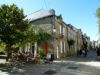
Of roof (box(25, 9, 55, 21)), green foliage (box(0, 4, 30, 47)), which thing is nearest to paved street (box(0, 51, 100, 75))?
green foliage (box(0, 4, 30, 47))

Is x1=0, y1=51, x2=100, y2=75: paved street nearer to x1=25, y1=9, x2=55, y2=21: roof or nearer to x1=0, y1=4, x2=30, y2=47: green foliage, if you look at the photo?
x1=0, y1=4, x2=30, y2=47: green foliage

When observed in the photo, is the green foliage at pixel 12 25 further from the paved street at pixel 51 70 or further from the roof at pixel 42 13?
the roof at pixel 42 13

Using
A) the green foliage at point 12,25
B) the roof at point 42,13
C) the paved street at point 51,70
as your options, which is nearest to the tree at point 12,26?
the green foliage at point 12,25

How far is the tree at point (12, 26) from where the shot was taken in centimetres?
2180

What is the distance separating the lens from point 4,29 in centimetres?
2175

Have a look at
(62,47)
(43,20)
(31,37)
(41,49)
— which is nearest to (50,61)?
(31,37)

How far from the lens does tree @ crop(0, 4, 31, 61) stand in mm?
21797

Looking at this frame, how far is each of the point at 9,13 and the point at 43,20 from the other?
11.3 m

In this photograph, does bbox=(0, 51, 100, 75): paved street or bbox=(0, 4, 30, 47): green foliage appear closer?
bbox=(0, 51, 100, 75): paved street

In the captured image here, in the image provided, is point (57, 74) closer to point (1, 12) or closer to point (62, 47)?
point (1, 12)

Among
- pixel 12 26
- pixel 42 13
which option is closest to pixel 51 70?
pixel 12 26

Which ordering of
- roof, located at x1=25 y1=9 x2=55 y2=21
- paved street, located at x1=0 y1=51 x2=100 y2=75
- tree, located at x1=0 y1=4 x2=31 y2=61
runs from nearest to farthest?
paved street, located at x1=0 y1=51 x2=100 y2=75
tree, located at x1=0 y1=4 x2=31 y2=61
roof, located at x1=25 y1=9 x2=55 y2=21

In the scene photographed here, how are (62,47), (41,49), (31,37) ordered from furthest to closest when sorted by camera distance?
(62,47), (41,49), (31,37)

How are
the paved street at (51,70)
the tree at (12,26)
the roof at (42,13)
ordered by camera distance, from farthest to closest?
the roof at (42,13) < the tree at (12,26) < the paved street at (51,70)
